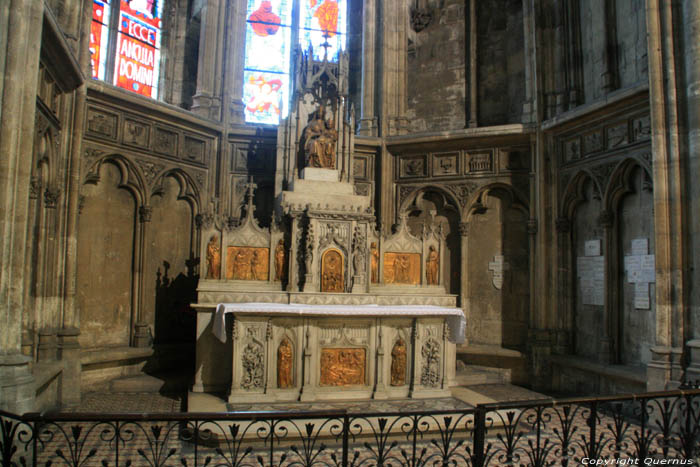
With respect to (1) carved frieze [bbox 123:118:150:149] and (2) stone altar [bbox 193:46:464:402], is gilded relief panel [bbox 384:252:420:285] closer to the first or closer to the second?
(2) stone altar [bbox 193:46:464:402]

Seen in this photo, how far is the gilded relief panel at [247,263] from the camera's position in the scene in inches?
356

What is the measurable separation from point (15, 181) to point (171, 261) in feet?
16.9

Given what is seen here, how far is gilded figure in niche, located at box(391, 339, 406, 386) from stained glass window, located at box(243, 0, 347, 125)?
7012 millimetres

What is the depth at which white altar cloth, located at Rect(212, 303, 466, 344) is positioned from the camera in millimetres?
8017

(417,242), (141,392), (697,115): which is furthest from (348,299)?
(697,115)

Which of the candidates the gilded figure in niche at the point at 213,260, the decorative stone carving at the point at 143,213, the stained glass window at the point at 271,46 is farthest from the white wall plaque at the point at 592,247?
the decorative stone carving at the point at 143,213

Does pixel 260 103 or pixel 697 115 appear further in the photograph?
pixel 260 103

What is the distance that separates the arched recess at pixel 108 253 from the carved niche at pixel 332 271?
371 cm

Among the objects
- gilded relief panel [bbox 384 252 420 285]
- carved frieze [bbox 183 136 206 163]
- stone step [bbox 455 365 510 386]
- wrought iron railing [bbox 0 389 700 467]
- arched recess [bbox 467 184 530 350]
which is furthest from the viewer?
arched recess [bbox 467 184 530 350]

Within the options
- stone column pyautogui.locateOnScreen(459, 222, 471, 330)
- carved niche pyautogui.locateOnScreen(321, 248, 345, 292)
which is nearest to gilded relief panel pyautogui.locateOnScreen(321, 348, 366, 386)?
carved niche pyautogui.locateOnScreen(321, 248, 345, 292)

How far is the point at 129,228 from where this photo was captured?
10.6 metres

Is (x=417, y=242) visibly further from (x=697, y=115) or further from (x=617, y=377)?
(x=697, y=115)

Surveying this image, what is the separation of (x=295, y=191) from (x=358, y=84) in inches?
209

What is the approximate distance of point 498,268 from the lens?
11.9 meters
